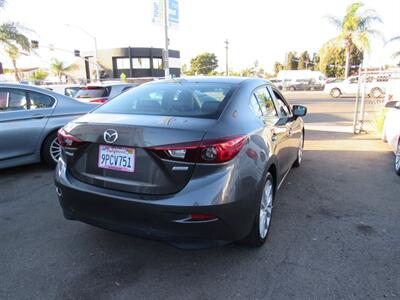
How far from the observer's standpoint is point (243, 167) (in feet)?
8.24

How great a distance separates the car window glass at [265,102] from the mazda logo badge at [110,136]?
1.54m

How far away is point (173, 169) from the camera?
7.77 feet

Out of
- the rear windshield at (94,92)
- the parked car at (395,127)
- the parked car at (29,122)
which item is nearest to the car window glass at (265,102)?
the parked car at (395,127)

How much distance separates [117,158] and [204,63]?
10182 cm

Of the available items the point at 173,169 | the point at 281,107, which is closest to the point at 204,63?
the point at 281,107

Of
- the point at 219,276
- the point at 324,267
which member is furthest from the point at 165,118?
the point at 324,267

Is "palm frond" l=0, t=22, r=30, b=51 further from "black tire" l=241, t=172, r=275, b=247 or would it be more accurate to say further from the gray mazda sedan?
"black tire" l=241, t=172, r=275, b=247

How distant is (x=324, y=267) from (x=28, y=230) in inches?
113

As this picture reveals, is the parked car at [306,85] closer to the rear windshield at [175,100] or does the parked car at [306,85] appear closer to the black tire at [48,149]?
the black tire at [48,149]

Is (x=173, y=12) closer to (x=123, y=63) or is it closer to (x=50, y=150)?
(x=50, y=150)

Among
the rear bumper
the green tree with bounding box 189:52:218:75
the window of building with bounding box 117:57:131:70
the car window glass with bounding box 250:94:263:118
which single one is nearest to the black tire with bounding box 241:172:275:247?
the rear bumper

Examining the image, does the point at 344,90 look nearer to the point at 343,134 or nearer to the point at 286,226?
the point at 343,134

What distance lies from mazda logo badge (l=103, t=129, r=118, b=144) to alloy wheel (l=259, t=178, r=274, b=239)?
1.39 metres

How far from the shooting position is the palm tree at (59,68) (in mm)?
56844
